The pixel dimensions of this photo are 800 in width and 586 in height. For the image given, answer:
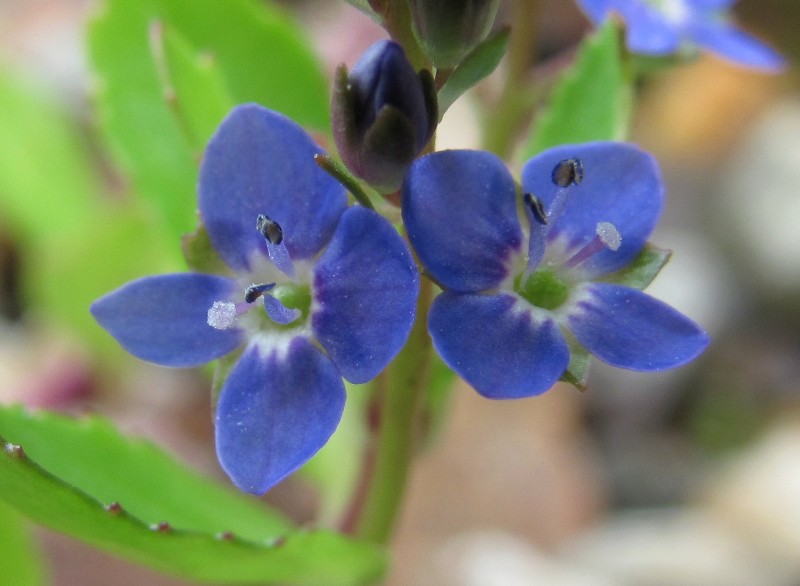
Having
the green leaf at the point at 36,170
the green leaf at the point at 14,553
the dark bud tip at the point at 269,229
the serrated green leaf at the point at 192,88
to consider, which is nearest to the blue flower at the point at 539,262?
the dark bud tip at the point at 269,229

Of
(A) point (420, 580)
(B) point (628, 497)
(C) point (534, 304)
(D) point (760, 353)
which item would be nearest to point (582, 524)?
(B) point (628, 497)

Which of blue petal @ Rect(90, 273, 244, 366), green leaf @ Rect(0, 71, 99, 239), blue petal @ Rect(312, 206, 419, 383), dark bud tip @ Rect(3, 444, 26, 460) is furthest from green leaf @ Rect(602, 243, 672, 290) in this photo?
green leaf @ Rect(0, 71, 99, 239)

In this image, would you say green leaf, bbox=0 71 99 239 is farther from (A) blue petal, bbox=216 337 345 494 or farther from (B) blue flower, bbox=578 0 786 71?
(A) blue petal, bbox=216 337 345 494

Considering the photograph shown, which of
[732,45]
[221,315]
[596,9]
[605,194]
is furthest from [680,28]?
[221,315]

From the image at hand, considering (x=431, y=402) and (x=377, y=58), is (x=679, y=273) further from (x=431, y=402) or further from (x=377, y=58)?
(x=377, y=58)

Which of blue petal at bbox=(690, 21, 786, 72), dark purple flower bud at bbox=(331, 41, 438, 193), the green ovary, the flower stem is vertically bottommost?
the flower stem

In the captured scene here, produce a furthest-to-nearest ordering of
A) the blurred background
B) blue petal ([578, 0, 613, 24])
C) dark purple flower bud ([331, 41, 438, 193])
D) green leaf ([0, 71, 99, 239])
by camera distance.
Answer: green leaf ([0, 71, 99, 239]), the blurred background, blue petal ([578, 0, 613, 24]), dark purple flower bud ([331, 41, 438, 193])
